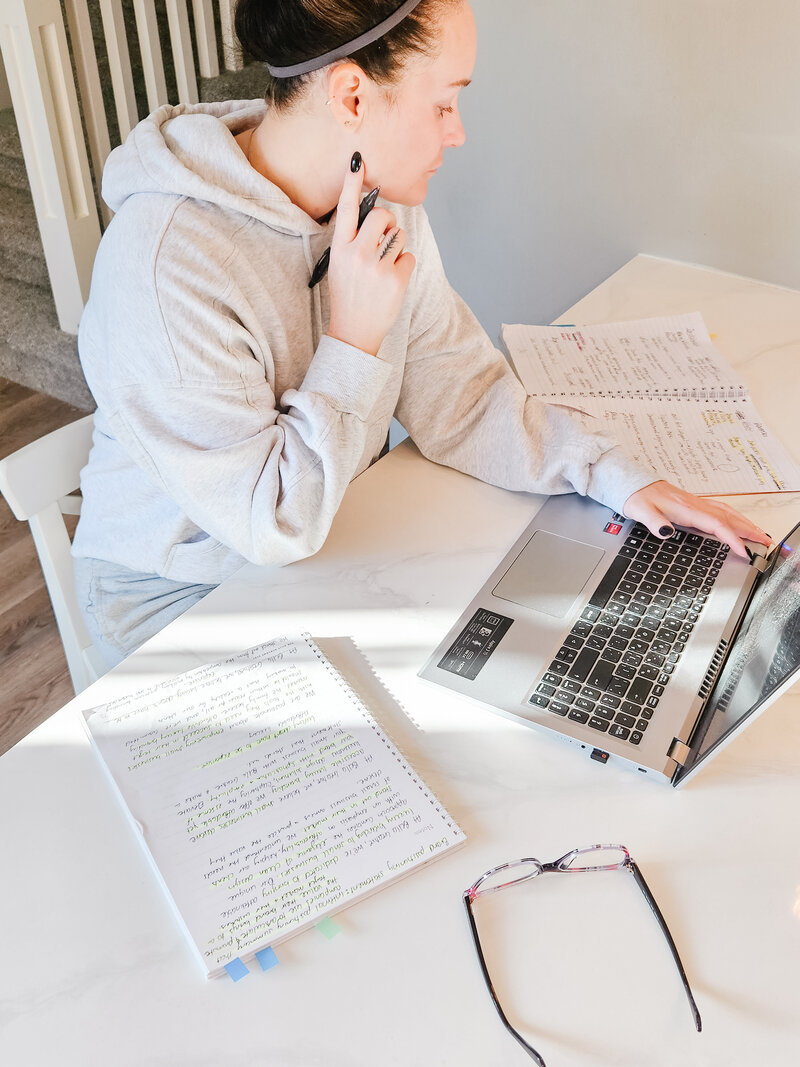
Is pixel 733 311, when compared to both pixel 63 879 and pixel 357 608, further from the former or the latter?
pixel 63 879

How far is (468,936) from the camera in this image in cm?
67

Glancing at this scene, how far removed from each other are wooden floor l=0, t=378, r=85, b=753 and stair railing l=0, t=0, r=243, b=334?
0.58 meters

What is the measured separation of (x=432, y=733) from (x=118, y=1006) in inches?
12.6

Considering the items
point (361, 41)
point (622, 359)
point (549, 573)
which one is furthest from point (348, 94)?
point (622, 359)

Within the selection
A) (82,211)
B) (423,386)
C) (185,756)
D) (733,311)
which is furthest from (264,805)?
(82,211)

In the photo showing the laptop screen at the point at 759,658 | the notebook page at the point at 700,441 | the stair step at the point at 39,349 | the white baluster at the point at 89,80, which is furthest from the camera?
the stair step at the point at 39,349

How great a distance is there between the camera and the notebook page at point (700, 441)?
45.9 inches

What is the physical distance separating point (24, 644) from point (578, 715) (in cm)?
147

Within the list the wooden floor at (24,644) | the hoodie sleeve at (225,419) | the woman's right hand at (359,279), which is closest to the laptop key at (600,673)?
the hoodie sleeve at (225,419)

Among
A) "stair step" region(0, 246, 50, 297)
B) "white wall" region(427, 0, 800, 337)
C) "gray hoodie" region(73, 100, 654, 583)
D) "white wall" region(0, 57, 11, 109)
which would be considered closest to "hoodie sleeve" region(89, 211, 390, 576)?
"gray hoodie" region(73, 100, 654, 583)

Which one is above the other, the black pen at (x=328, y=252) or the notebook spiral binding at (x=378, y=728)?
the black pen at (x=328, y=252)

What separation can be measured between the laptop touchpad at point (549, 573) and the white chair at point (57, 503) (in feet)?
1.73

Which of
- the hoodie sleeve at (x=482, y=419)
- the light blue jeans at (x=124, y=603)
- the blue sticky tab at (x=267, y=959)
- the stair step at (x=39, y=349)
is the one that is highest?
the hoodie sleeve at (x=482, y=419)

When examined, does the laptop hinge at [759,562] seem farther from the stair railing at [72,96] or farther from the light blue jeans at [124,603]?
the stair railing at [72,96]
